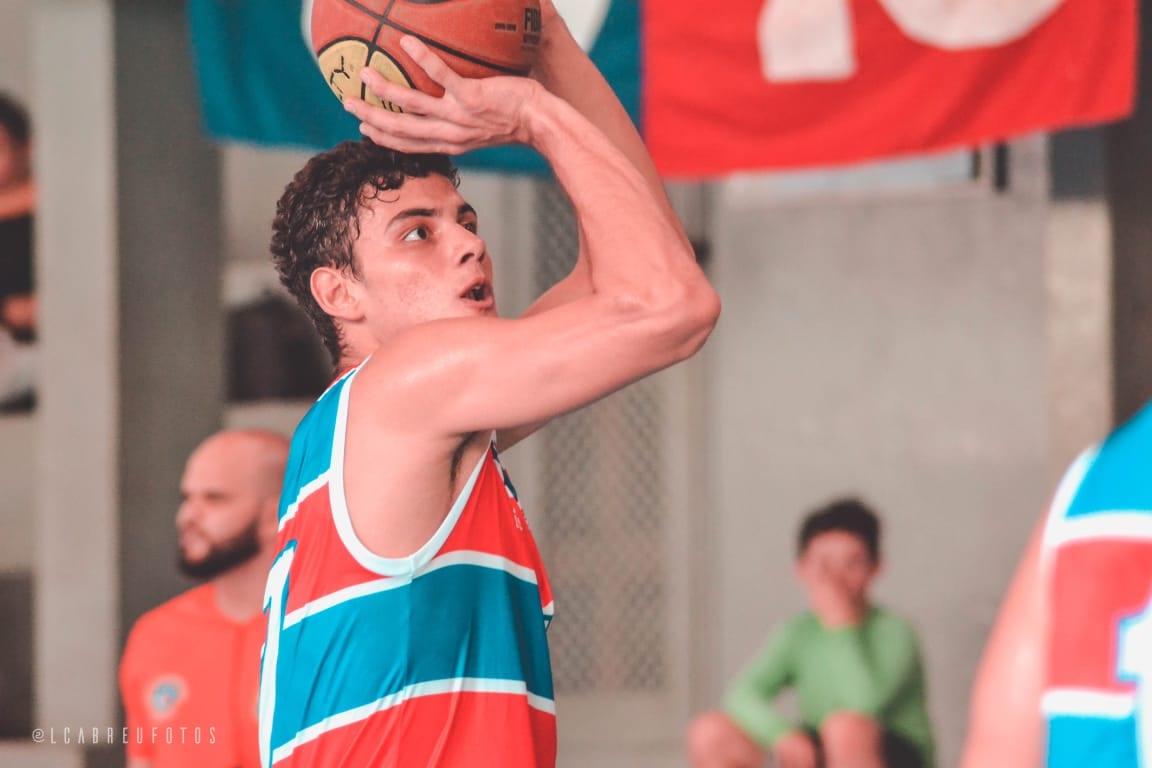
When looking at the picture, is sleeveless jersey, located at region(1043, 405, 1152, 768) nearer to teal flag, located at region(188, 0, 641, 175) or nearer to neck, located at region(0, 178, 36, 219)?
teal flag, located at region(188, 0, 641, 175)

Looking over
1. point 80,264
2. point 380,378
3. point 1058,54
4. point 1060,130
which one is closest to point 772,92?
point 1058,54

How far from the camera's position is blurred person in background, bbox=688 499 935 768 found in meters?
5.34

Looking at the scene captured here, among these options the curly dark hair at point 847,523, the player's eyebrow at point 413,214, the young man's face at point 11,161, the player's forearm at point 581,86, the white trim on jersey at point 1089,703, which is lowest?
the curly dark hair at point 847,523

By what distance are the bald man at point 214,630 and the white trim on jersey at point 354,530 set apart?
75.5 inches

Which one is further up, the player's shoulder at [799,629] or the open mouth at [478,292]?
the open mouth at [478,292]

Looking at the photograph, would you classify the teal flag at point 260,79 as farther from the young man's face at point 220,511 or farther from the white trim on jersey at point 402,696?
the white trim on jersey at point 402,696

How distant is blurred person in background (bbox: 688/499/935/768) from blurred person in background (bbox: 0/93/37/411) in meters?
3.16

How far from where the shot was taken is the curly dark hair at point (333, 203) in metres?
2.49

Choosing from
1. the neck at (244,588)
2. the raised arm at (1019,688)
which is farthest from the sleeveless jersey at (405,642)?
the neck at (244,588)

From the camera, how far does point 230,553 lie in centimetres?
437

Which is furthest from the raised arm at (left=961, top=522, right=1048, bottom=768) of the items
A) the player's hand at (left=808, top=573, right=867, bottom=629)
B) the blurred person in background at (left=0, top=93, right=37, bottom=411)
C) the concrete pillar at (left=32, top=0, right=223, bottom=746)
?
the blurred person in background at (left=0, top=93, right=37, bottom=411)

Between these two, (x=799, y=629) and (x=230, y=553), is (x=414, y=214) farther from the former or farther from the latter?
(x=799, y=629)

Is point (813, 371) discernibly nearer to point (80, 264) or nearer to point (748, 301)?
point (748, 301)

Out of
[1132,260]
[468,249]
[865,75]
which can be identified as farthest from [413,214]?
[1132,260]
